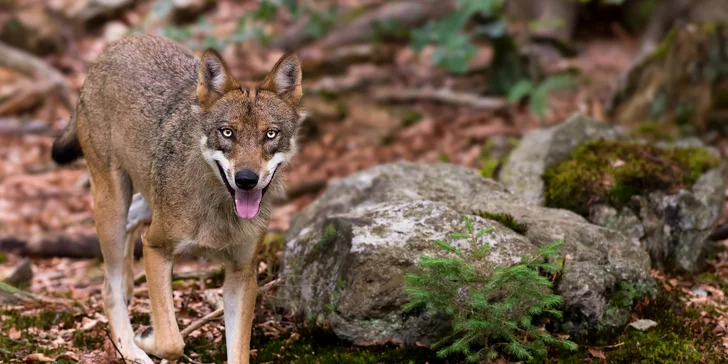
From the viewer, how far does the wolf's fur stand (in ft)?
17.4

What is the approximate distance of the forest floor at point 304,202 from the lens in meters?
6.08

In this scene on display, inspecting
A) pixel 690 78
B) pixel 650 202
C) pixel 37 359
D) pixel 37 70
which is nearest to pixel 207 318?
pixel 37 359

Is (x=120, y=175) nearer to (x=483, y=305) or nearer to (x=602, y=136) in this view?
(x=483, y=305)

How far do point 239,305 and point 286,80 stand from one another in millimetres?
1599

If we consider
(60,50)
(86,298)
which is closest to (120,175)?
(86,298)

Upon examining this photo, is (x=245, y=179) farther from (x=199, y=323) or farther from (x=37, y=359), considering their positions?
(x=37, y=359)

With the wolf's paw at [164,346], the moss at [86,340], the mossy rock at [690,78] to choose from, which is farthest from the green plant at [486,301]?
the mossy rock at [690,78]

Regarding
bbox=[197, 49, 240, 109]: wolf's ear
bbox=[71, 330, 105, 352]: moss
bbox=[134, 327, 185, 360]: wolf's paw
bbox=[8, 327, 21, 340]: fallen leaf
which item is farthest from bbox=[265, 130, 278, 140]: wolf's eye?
bbox=[8, 327, 21, 340]: fallen leaf

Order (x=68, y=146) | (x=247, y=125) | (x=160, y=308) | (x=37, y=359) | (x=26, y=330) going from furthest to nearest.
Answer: (x=68, y=146)
(x=26, y=330)
(x=37, y=359)
(x=160, y=308)
(x=247, y=125)

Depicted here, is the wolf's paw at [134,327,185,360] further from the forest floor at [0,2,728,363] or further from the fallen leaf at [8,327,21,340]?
the fallen leaf at [8,327,21,340]

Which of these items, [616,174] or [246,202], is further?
[616,174]

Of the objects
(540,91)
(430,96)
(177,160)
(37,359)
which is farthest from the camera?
(430,96)

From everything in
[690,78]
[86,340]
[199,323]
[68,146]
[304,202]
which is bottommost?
[304,202]

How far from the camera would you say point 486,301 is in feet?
17.3
